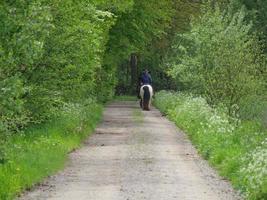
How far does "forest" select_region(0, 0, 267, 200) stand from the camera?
12.3 meters

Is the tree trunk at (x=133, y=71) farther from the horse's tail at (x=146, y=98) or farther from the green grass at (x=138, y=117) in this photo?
the green grass at (x=138, y=117)

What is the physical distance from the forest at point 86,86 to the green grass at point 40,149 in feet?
0.14

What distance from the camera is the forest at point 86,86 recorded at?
1234 centimetres

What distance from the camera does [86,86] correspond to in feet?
79.1

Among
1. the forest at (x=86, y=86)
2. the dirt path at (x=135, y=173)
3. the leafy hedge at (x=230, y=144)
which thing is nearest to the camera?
the forest at (x=86, y=86)

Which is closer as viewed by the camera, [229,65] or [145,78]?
[229,65]

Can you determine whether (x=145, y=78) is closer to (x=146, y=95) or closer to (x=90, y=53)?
(x=146, y=95)

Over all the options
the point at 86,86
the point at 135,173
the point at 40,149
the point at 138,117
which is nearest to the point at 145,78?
the point at 138,117

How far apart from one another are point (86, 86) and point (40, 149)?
244 inches

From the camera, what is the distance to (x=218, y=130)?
822 inches

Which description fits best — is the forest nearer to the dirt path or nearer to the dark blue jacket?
the dirt path

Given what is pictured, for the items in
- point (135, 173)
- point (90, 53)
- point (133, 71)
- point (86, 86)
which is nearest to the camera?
point (135, 173)

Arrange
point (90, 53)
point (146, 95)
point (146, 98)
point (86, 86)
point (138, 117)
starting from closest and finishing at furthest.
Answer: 1. point (90, 53)
2. point (86, 86)
3. point (138, 117)
4. point (146, 95)
5. point (146, 98)

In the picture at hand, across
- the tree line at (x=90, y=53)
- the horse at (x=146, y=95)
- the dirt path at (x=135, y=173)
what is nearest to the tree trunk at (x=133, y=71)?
the tree line at (x=90, y=53)
